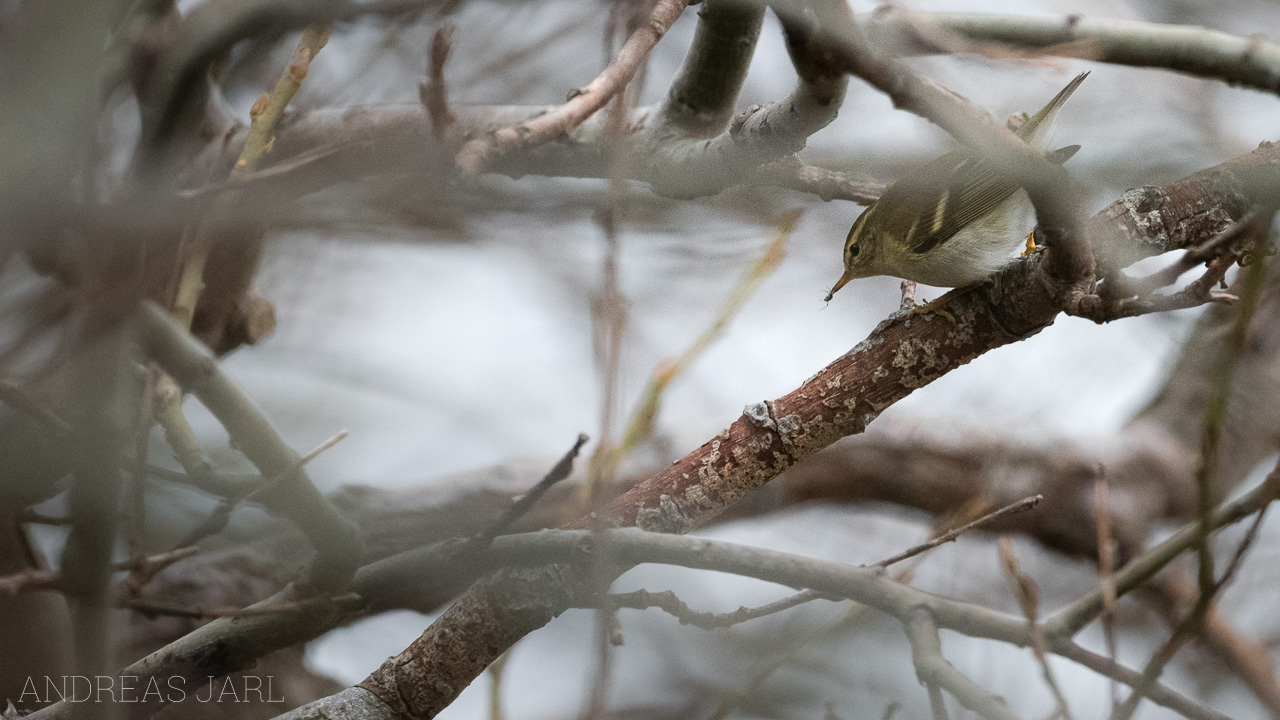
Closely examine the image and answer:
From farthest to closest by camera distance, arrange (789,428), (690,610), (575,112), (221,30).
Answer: (789,428) → (690,610) → (221,30) → (575,112)

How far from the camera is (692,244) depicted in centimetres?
227

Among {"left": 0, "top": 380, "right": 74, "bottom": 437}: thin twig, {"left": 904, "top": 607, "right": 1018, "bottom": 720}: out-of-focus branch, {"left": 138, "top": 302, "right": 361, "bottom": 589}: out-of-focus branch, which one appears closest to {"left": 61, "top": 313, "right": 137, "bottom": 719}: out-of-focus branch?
{"left": 138, "top": 302, "right": 361, "bottom": 589}: out-of-focus branch

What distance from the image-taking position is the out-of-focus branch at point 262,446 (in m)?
0.84

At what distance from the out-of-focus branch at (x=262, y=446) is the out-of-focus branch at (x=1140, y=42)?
1.12 metres

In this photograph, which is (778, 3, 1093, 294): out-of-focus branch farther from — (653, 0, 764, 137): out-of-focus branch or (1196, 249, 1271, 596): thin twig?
(653, 0, 764, 137): out-of-focus branch

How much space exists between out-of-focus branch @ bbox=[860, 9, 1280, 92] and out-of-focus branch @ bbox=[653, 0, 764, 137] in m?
0.40

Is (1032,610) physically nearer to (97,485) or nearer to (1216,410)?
(1216,410)

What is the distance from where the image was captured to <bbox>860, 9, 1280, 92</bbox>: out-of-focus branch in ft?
4.89

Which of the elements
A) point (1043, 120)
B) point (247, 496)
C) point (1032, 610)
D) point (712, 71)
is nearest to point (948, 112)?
point (1032, 610)

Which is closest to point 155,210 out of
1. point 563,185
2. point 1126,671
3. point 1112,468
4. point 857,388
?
point 857,388

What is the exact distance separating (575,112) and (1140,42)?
1194 mm

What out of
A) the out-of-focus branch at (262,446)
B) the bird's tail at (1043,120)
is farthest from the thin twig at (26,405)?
the bird's tail at (1043,120)

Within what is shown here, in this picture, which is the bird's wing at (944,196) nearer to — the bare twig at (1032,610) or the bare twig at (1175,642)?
the bare twig at (1032,610)

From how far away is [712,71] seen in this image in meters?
1.84
